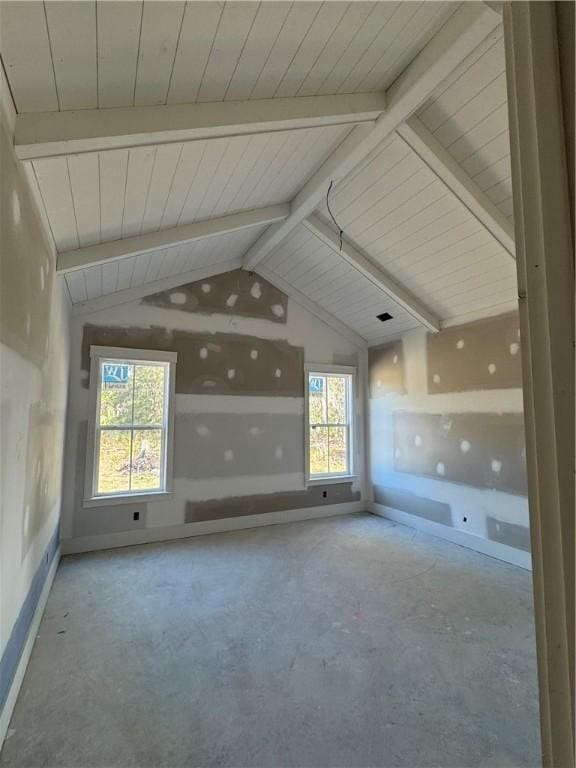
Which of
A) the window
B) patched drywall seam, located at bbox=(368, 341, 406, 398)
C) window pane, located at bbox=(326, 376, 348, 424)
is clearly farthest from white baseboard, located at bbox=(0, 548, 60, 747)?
patched drywall seam, located at bbox=(368, 341, 406, 398)

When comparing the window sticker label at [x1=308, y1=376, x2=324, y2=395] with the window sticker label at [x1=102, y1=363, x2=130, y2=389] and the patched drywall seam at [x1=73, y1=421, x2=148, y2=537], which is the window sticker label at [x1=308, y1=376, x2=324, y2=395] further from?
the patched drywall seam at [x1=73, y1=421, x2=148, y2=537]

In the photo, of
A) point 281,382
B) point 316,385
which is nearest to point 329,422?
point 316,385

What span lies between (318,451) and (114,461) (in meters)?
2.74

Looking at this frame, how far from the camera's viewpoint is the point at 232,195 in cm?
317

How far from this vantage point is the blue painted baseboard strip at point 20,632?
1.79 metres

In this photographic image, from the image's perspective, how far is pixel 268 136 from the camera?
2490 mm

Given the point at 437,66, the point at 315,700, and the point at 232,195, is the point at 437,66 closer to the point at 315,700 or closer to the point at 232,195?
the point at 232,195

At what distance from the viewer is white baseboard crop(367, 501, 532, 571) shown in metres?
3.84

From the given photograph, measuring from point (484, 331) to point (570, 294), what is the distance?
166 inches

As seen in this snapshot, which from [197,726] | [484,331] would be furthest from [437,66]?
[197,726]

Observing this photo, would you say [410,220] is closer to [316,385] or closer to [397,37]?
[397,37]

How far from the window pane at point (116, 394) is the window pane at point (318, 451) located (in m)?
2.52

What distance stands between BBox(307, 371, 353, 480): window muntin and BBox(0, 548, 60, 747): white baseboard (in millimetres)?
3315

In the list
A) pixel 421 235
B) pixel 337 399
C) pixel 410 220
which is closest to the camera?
pixel 410 220
